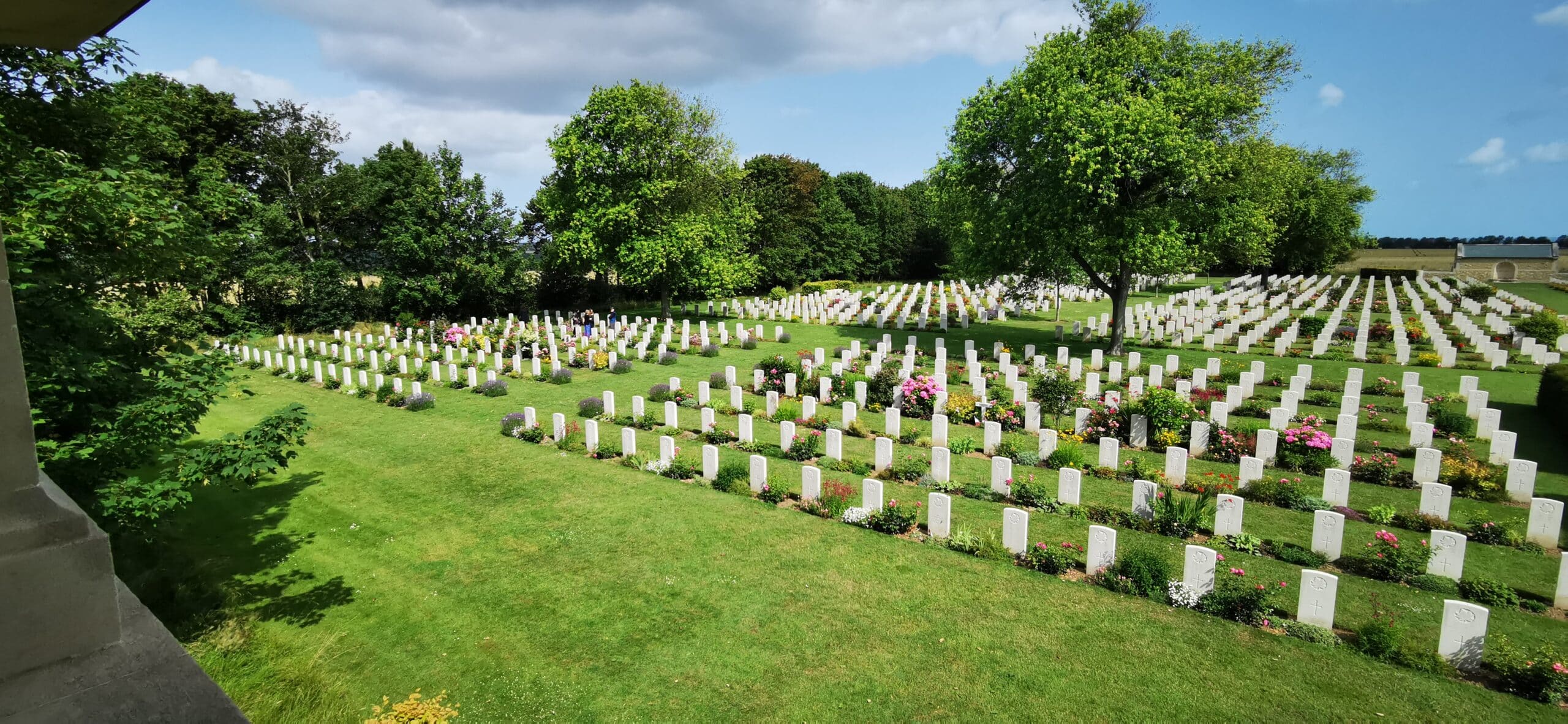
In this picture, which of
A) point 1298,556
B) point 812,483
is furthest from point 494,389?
point 1298,556

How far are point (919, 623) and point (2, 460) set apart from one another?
308 inches

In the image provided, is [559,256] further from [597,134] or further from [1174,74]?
[1174,74]

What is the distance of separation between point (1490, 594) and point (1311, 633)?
2574 millimetres

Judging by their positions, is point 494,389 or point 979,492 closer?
point 979,492

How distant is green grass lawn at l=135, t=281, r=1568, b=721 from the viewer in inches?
269

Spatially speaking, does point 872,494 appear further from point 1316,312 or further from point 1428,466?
point 1316,312

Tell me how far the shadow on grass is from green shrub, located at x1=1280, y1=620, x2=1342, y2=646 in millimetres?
10647

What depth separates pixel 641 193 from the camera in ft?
109

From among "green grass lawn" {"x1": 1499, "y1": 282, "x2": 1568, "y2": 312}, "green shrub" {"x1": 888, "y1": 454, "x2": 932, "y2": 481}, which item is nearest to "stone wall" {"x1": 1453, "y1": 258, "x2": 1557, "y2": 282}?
"green grass lawn" {"x1": 1499, "y1": 282, "x2": 1568, "y2": 312}

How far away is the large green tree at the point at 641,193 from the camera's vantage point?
108ft

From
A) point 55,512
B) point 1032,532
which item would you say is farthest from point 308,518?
point 55,512

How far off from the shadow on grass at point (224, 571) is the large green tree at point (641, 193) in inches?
868

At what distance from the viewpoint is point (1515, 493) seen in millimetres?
11203

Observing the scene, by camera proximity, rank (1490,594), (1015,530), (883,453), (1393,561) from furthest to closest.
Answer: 1. (883,453)
2. (1015,530)
3. (1393,561)
4. (1490,594)
